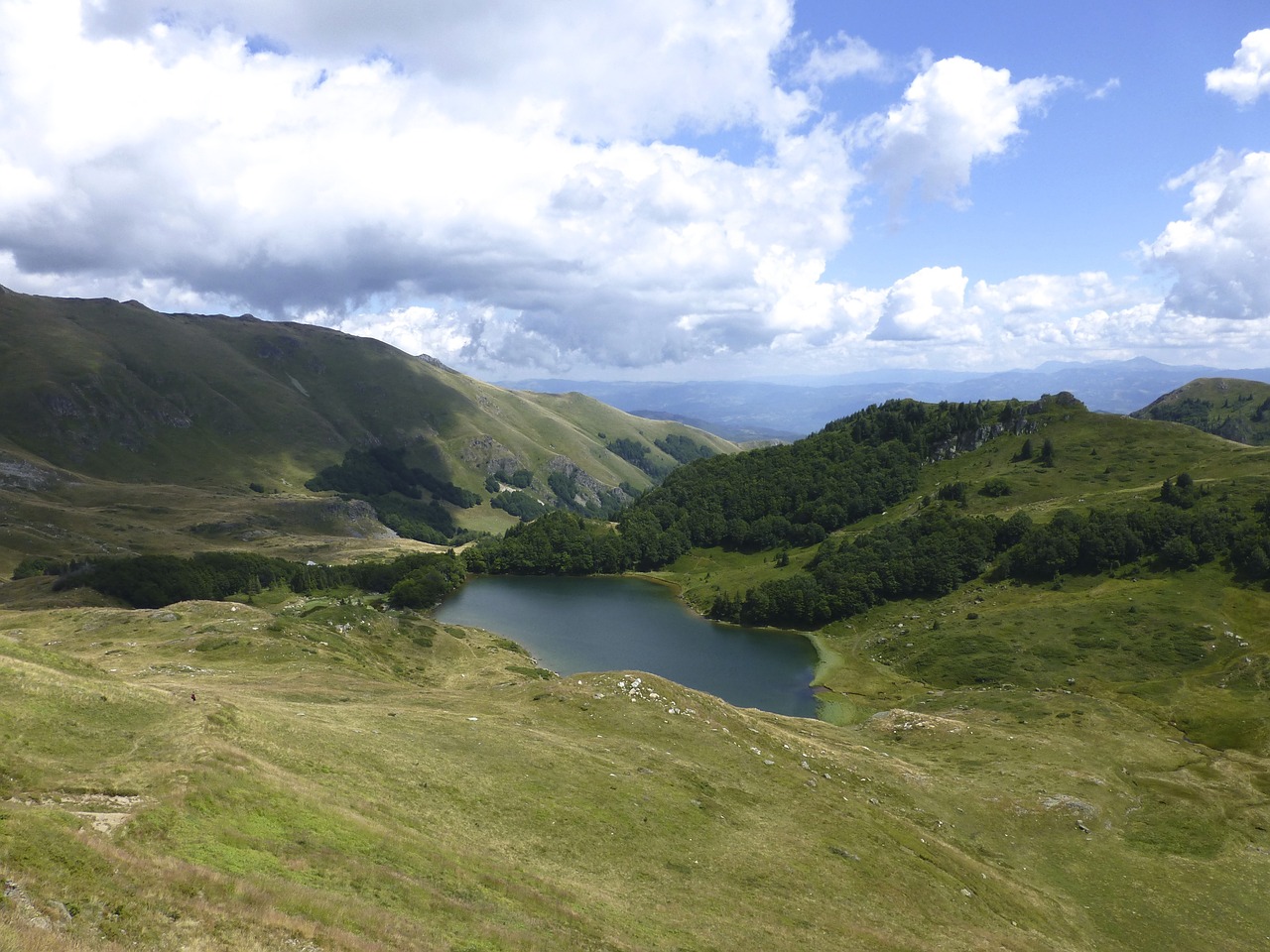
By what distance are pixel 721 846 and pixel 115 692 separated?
1313 inches

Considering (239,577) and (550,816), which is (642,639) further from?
(550,816)

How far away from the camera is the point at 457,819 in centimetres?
3244

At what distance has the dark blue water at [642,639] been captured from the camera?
11450cm

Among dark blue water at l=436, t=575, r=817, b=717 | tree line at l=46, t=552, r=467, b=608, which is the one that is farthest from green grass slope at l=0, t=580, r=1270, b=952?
tree line at l=46, t=552, r=467, b=608

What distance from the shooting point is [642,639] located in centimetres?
14112

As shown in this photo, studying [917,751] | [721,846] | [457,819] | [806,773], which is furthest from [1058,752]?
[457,819]

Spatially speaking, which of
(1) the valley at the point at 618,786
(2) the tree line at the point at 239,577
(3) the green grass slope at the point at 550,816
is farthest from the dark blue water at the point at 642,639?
(3) the green grass slope at the point at 550,816

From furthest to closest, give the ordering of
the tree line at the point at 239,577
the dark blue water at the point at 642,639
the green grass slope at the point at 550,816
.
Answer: the tree line at the point at 239,577 < the dark blue water at the point at 642,639 < the green grass slope at the point at 550,816

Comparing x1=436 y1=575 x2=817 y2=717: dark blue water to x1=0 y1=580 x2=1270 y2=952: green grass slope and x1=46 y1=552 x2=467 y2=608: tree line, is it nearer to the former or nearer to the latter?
x1=46 y1=552 x2=467 y2=608: tree line

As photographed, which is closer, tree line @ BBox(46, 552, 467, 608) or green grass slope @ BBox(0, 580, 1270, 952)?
green grass slope @ BBox(0, 580, 1270, 952)

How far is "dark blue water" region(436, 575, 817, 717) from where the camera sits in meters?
114

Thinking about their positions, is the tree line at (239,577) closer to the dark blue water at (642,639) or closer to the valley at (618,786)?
the valley at (618,786)

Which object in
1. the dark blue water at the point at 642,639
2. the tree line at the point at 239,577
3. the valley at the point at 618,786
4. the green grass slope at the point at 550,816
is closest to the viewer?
the green grass slope at the point at 550,816

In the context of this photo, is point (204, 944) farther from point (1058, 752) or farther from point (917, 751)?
point (1058, 752)
